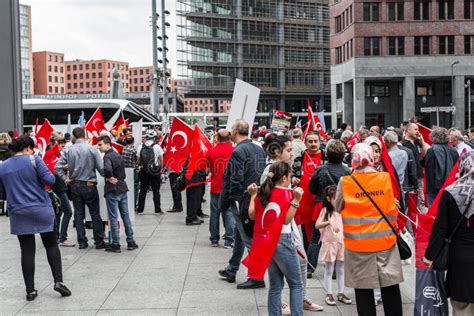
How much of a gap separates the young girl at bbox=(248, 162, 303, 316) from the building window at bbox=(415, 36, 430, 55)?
60.4m

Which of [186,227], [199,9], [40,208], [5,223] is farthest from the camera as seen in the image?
[199,9]

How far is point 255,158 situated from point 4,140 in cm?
517

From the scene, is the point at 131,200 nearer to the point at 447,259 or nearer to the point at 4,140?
the point at 4,140

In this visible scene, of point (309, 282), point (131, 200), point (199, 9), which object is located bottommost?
point (309, 282)

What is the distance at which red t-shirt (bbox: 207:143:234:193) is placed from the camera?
1107 centimetres

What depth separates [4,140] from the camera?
36.9ft

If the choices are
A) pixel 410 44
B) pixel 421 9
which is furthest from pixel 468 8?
pixel 410 44

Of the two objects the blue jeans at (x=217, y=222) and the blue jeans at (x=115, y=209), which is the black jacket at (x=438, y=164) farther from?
the blue jeans at (x=115, y=209)

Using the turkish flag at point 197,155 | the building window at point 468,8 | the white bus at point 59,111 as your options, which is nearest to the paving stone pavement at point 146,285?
the turkish flag at point 197,155

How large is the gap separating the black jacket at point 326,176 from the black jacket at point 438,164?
322 centimetres

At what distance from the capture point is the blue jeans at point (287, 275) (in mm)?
6016

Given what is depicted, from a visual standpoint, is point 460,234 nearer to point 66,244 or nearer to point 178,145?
point 66,244

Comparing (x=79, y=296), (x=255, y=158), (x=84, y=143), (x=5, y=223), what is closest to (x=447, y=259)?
(x=255, y=158)

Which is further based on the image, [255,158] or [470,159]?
[255,158]
